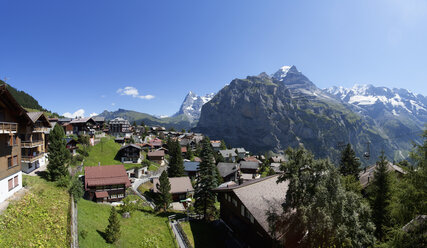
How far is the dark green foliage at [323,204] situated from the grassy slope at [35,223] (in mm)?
20551

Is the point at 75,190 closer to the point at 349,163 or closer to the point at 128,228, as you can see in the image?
the point at 128,228

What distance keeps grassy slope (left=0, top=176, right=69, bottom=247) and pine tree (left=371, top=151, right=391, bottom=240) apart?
3773 centimetres

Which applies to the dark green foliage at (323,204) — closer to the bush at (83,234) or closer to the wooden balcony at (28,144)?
the bush at (83,234)

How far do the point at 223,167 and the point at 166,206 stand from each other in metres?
43.8

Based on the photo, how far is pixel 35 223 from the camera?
58.8 feet

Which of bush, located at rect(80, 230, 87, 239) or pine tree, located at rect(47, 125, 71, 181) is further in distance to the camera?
pine tree, located at rect(47, 125, 71, 181)

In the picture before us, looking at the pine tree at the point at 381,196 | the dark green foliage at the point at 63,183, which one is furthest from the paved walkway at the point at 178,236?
the pine tree at the point at 381,196

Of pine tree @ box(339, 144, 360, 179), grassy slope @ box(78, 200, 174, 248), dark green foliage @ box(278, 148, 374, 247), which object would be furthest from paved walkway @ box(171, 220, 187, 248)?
pine tree @ box(339, 144, 360, 179)

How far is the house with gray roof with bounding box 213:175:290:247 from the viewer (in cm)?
2420

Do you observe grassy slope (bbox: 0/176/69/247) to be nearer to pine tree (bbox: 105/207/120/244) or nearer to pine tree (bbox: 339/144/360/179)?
pine tree (bbox: 105/207/120/244)

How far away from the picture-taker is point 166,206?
41531 mm

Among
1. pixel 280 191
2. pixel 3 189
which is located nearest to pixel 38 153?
pixel 3 189

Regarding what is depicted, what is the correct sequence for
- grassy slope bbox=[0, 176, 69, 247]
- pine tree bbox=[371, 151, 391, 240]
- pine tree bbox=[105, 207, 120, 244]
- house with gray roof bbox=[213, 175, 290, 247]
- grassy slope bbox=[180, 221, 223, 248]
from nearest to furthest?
grassy slope bbox=[0, 176, 69, 247] < pine tree bbox=[105, 207, 120, 244] < house with gray roof bbox=[213, 175, 290, 247] < pine tree bbox=[371, 151, 391, 240] < grassy slope bbox=[180, 221, 223, 248]

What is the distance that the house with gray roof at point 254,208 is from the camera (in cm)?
2420
